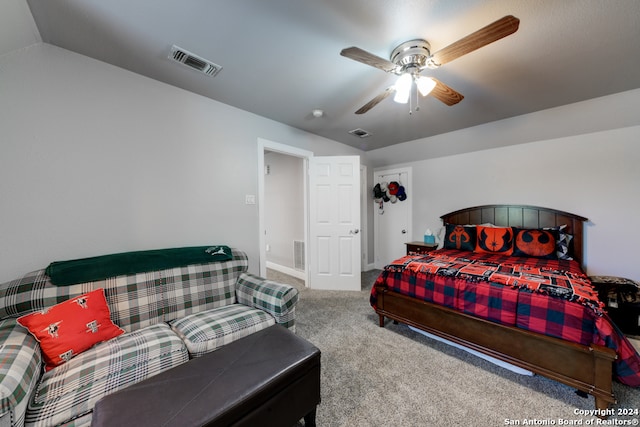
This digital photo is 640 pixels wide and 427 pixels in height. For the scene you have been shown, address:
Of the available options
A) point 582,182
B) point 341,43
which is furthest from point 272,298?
point 582,182

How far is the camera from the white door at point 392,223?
14.9 feet

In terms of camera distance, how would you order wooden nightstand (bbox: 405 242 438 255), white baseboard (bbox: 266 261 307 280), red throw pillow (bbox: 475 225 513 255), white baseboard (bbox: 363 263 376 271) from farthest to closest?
white baseboard (bbox: 363 263 376 271) → white baseboard (bbox: 266 261 307 280) → wooden nightstand (bbox: 405 242 438 255) → red throw pillow (bbox: 475 225 513 255)

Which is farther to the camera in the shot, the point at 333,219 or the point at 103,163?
the point at 333,219

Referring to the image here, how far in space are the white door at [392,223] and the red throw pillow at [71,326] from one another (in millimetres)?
4288

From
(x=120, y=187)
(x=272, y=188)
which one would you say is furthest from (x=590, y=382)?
(x=272, y=188)

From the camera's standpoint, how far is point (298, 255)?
4516mm

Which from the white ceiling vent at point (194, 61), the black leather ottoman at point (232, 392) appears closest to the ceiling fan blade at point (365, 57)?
the white ceiling vent at point (194, 61)

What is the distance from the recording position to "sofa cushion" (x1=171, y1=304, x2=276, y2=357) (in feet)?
5.19

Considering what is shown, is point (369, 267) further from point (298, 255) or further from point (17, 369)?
point (17, 369)

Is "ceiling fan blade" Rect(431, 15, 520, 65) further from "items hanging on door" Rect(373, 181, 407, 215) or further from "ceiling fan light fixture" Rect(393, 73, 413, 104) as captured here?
"items hanging on door" Rect(373, 181, 407, 215)

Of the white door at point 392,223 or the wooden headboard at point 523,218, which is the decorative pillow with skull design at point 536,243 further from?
the white door at point 392,223

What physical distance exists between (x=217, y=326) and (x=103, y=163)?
5.60 ft

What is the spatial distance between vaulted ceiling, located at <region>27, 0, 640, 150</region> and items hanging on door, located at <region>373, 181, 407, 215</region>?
1960 millimetres

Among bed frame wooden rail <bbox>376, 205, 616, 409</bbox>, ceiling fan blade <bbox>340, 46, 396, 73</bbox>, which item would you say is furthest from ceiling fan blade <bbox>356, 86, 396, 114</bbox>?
bed frame wooden rail <bbox>376, 205, 616, 409</bbox>
